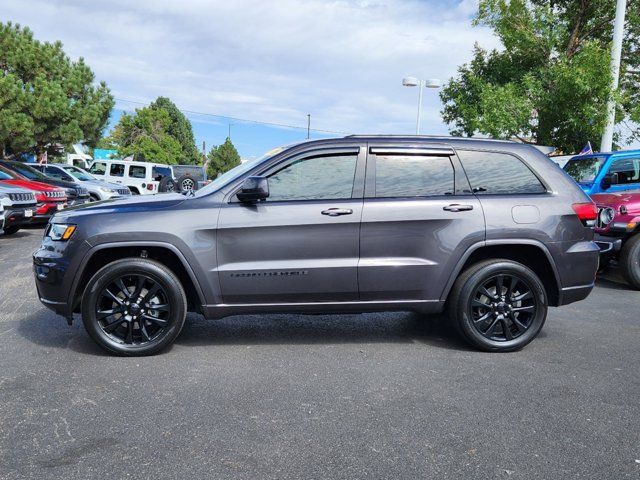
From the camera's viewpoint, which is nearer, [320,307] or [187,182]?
[320,307]

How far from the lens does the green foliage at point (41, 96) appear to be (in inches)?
849

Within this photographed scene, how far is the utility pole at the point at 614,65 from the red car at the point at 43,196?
13.3 metres

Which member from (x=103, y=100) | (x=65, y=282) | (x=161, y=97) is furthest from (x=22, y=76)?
(x=161, y=97)

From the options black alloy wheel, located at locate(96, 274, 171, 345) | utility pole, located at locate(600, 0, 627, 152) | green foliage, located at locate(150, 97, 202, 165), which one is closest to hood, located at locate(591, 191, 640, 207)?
black alloy wheel, located at locate(96, 274, 171, 345)

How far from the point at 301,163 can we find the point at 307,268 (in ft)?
2.85

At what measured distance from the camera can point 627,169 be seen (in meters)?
8.52

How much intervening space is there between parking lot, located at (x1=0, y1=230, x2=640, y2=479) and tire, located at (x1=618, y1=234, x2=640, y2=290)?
2.42 meters

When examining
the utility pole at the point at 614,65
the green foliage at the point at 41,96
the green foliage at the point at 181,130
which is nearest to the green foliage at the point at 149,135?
the green foliage at the point at 181,130

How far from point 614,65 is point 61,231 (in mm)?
13291

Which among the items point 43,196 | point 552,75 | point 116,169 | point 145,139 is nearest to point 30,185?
point 43,196

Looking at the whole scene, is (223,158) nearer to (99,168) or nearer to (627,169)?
(99,168)

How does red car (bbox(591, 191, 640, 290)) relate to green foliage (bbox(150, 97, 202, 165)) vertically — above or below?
below

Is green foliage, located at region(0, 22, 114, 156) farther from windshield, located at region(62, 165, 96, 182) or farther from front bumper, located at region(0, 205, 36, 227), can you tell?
front bumper, located at region(0, 205, 36, 227)

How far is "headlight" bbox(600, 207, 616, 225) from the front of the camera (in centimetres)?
745
